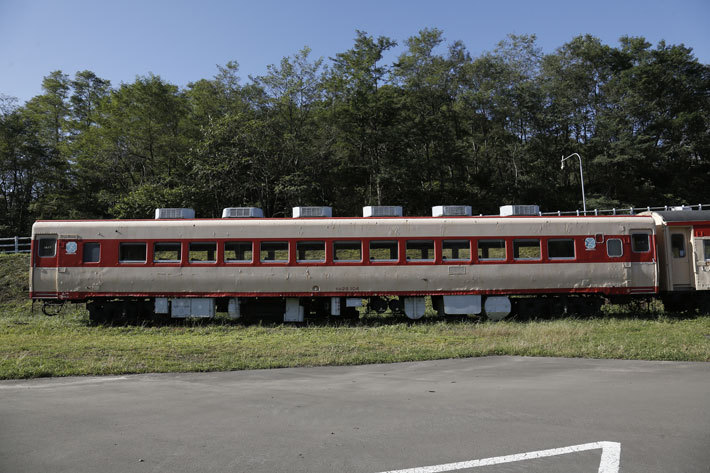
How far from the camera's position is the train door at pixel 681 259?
55.3ft

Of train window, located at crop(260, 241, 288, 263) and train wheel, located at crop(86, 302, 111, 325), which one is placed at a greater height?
train window, located at crop(260, 241, 288, 263)

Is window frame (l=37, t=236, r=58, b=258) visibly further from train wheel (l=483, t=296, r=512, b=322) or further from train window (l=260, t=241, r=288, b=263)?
train wheel (l=483, t=296, r=512, b=322)

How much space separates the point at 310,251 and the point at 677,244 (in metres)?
12.6

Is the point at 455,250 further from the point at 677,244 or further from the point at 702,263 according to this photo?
the point at 702,263

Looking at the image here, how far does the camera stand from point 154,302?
677 inches

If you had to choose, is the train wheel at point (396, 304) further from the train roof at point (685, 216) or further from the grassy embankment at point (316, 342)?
the train roof at point (685, 216)

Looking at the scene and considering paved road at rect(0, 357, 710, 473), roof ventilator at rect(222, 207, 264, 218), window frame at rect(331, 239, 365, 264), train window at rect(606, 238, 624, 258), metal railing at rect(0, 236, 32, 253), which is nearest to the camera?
paved road at rect(0, 357, 710, 473)

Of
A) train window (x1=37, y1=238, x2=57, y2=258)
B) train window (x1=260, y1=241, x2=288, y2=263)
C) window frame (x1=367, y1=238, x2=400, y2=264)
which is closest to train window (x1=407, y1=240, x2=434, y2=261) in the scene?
window frame (x1=367, y1=238, x2=400, y2=264)

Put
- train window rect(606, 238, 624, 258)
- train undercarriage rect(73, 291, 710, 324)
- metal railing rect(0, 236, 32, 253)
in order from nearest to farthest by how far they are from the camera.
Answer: train undercarriage rect(73, 291, 710, 324), train window rect(606, 238, 624, 258), metal railing rect(0, 236, 32, 253)

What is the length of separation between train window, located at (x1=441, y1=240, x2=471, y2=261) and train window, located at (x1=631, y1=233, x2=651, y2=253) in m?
5.67

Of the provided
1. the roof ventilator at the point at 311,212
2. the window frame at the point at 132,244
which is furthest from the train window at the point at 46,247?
the roof ventilator at the point at 311,212

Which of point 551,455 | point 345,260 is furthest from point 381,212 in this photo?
point 551,455

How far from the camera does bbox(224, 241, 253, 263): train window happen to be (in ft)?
55.0

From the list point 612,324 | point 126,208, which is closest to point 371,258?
point 612,324
